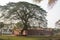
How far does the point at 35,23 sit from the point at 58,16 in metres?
0.23

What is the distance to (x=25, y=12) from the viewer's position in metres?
1.30

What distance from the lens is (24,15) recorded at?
1.29m

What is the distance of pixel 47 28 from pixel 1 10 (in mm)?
468

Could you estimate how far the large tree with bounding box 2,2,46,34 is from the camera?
4.20 ft

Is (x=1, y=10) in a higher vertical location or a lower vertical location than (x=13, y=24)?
higher

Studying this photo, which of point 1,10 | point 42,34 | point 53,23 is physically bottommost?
point 42,34

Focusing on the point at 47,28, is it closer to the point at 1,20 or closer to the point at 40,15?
the point at 40,15

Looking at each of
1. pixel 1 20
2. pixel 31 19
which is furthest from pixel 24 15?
pixel 1 20

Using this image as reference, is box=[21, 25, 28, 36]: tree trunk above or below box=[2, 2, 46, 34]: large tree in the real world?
below

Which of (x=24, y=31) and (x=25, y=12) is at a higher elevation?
(x=25, y=12)

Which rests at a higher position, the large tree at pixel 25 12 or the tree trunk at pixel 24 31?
the large tree at pixel 25 12

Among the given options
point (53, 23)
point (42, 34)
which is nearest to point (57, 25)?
point (53, 23)

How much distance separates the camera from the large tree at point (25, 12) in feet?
4.20

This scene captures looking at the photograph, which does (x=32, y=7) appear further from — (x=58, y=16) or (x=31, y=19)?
(x=58, y=16)
